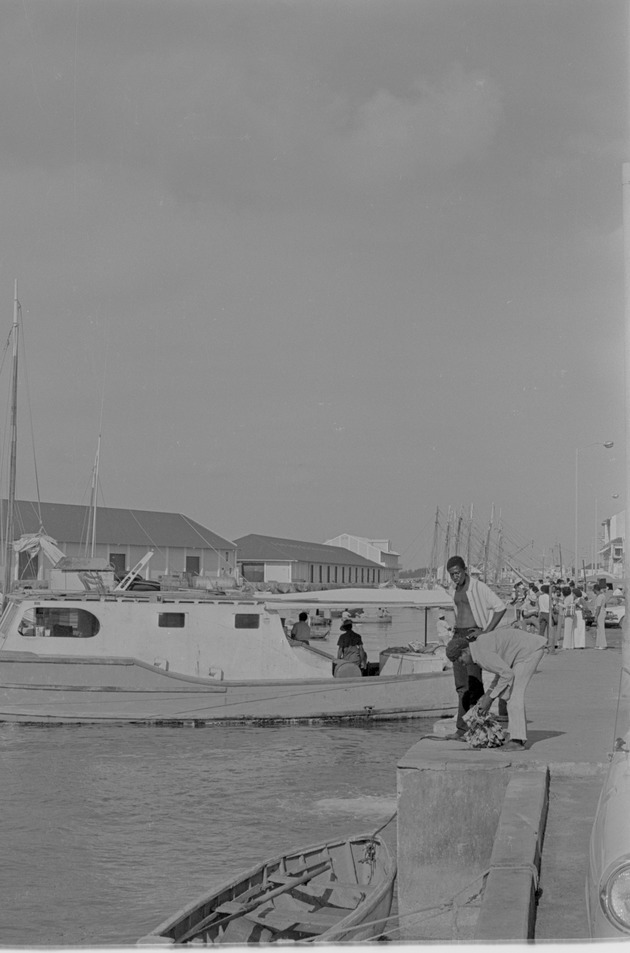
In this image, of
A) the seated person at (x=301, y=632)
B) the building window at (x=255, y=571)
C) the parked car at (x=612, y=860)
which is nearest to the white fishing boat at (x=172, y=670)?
the seated person at (x=301, y=632)

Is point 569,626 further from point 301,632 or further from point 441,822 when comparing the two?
point 441,822

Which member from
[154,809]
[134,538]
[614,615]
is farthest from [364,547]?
[154,809]

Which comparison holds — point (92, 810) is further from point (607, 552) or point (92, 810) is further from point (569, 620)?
point (607, 552)

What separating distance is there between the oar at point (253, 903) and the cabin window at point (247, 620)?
1324 cm

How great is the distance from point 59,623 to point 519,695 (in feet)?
48.6

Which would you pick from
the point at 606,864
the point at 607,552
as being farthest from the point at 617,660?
the point at 607,552

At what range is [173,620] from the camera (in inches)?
858

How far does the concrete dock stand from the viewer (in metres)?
5.43

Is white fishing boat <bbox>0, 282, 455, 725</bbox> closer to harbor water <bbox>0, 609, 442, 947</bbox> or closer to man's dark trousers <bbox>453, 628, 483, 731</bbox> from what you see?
harbor water <bbox>0, 609, 442, 947</bbox>

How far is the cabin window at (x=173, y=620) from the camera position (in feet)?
71.4

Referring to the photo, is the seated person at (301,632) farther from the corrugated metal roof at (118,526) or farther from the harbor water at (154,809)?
the corrugated metal roof at (118,526)

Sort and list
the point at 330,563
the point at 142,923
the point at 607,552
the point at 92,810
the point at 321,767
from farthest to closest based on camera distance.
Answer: the point at 330,563 < the point at 607,552 < the point at 321,767 < the point at 92,810 < the point at 142,923

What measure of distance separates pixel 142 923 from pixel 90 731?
10.8m

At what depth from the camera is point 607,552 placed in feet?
284
